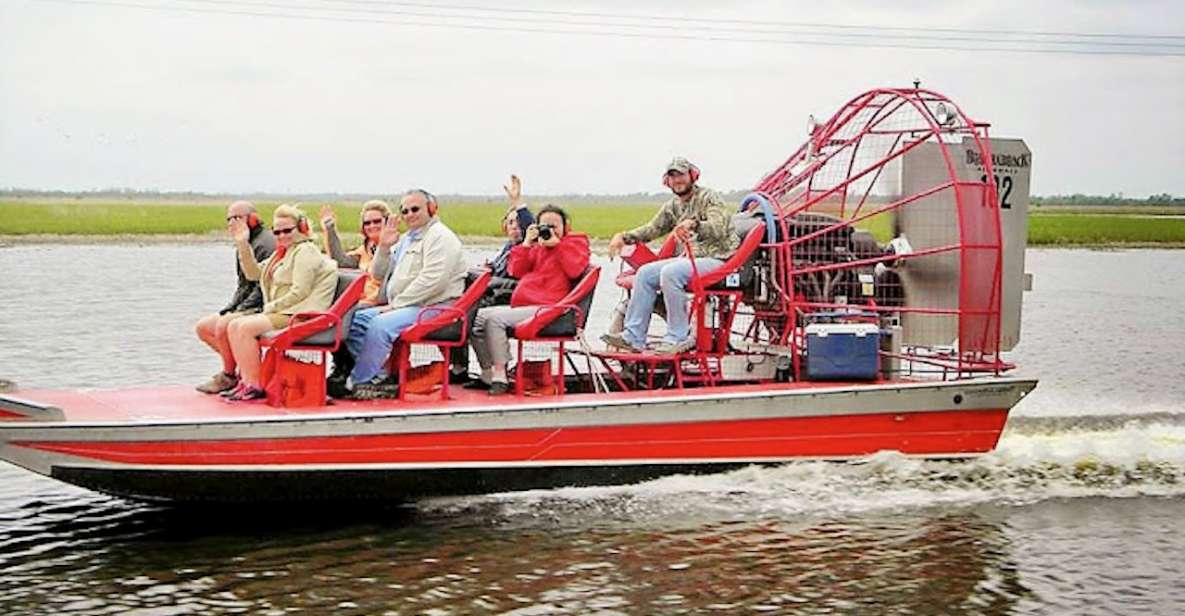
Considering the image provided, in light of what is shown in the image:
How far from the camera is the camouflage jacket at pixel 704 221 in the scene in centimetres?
1220

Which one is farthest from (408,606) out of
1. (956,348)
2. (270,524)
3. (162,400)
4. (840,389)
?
(956,348)

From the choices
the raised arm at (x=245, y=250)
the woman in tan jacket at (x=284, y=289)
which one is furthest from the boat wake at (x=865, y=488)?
the raised arm at (x=245, y=250)

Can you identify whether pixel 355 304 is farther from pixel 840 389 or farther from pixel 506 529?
pixel 840 389

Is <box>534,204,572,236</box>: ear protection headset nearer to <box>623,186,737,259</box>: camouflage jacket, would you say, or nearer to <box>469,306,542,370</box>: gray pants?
<box>469,306,542,370</box>: gray pants

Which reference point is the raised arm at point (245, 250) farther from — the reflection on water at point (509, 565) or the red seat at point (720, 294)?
the red seat at point (720, 294)

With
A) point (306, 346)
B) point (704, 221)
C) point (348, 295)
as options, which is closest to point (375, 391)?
point (306, 346)

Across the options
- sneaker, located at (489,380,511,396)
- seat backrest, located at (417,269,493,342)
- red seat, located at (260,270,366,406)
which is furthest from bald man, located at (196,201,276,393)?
sneaker, located at (489,380,511,396)

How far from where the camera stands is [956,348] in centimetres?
1291

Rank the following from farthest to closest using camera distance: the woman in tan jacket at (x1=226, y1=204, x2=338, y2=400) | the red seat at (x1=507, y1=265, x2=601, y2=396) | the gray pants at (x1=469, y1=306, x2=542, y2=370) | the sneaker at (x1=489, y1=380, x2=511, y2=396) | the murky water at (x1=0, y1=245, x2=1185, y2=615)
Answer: the sneaker at (x1=489, y1=380, x2=511, y2=396) → the gray pants at (x1=469, y1=306, x2=542, y2=370) → the red seat at (x1=507, y1=265, x2=601, y2=396) → the woman in tan jacket at (x1=226, y1=204, x2=338, y2=400) → the murky water at (x1=0, y1=245, x2=1185, y2=615)

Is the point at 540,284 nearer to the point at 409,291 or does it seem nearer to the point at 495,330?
the point at 495,330

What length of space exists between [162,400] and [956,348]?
6433mm

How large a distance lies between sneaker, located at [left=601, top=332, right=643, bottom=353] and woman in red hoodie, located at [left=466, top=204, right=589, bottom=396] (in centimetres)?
78

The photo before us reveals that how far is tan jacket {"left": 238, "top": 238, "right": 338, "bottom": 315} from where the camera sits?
11.1 m

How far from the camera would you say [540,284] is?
1168 centimetres
